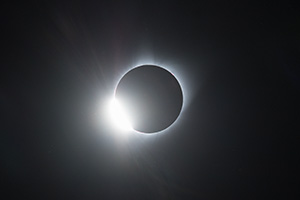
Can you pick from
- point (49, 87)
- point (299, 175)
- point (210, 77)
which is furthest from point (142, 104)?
point (299, 175)

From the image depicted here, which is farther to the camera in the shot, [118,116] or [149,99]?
[118,116]

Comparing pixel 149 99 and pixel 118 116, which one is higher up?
pixel 149 99

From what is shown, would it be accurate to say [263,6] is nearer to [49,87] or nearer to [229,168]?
[229,168]
